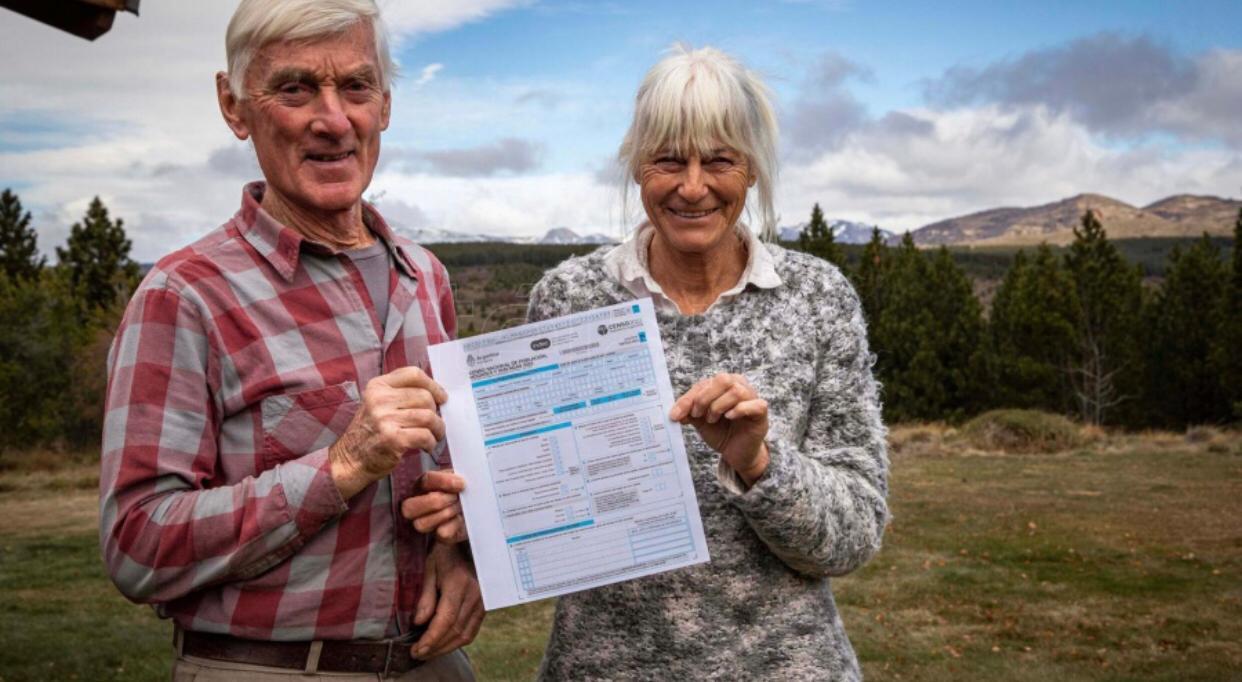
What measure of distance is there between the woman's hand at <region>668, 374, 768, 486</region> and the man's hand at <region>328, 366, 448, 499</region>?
1.79 feet

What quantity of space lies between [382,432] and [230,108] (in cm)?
89

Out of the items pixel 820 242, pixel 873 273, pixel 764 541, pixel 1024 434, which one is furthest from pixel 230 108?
pixel 873 273

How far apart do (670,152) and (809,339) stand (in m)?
0.60

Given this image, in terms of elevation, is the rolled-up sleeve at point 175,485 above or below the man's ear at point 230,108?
below

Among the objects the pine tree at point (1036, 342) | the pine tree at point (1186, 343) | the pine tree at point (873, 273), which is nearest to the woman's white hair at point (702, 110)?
the pine tree at point (1036, 342)

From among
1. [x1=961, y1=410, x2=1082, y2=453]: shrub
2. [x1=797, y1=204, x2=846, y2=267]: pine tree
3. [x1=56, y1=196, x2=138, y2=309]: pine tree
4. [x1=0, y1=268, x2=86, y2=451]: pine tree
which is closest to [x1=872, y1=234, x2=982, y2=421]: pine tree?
[x1=797, y1=204, x2=846, y2=267]: pine tree

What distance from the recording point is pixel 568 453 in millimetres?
A: 2334

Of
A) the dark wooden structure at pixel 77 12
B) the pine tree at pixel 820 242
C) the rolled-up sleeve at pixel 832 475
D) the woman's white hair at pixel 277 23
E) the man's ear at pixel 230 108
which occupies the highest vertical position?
the pine tree at pixel 820 242

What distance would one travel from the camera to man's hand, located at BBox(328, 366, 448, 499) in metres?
2.06

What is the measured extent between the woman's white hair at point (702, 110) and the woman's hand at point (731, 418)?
68 centimetres

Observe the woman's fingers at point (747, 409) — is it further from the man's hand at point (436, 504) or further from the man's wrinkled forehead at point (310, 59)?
the man's wrinkled forehead at point (310, 59)

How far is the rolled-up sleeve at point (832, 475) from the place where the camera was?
2.40 meters

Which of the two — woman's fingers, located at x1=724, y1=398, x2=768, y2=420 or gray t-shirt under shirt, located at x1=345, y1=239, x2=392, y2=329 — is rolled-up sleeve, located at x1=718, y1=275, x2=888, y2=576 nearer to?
woman's fingers, located at x1=724, y1=398, x2=768, y2=420

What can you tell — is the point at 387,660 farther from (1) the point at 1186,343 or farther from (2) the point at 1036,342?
(1) the point at 1186,343
